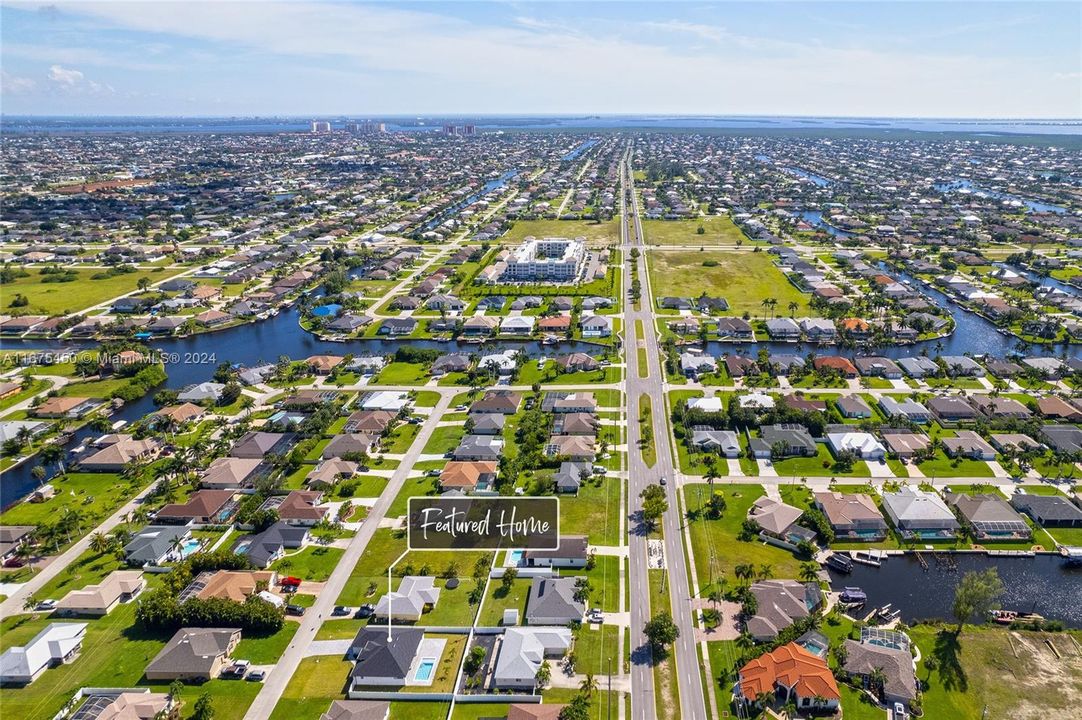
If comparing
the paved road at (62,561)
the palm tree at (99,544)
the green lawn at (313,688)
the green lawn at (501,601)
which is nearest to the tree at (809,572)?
the green lawn at (501,601)

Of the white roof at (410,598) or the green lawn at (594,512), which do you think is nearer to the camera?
the white roof at (410,598)

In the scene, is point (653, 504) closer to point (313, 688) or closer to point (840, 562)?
point (840, 562)

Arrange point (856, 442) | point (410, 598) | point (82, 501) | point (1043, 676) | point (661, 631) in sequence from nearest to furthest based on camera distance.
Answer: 1. point (1043, 676)
2. point (661, 631)
3. point (410, 598)
4. point (82, 501)
5. point (856, 442)

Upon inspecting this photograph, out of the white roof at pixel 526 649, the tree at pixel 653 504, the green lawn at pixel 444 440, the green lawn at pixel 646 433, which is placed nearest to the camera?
the white roof at pixel 526 649

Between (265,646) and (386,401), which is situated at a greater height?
(386,401)

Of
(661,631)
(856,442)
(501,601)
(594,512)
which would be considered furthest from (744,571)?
(856,442)

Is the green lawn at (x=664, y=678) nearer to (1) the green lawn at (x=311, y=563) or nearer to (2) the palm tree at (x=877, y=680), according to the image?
(2) the palm tree at (x=877, y=680)
